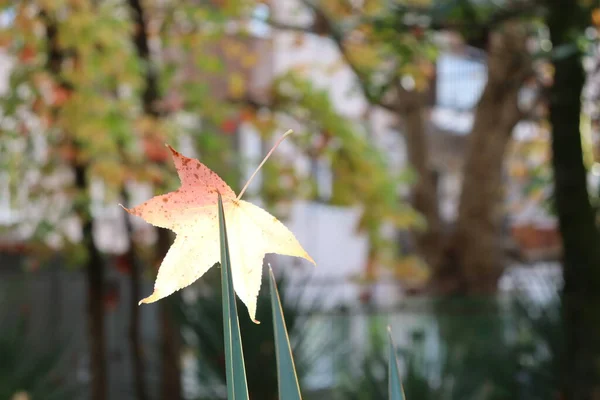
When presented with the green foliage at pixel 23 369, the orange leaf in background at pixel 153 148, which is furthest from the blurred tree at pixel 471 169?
the green foliage at pixel 23 369

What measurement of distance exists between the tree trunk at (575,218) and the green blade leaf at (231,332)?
281 cm

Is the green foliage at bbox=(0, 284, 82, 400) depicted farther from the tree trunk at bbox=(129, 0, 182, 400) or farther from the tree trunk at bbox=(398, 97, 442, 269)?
the tree trunk at bbox=(398, 97, 442, 269)

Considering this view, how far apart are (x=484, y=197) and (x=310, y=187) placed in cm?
247

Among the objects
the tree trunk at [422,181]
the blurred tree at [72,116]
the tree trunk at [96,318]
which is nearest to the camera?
the blurred tree at [72,116]

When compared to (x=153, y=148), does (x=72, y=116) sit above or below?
above

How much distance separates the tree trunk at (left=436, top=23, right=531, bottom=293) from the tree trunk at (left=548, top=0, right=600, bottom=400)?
4227 mm

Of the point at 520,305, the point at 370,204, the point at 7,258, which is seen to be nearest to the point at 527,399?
the point at 520,305

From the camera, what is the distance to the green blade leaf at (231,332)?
539 millimetres

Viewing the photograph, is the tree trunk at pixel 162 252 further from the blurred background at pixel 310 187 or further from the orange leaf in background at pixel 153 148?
the orange leaf in background at pixel 153 148

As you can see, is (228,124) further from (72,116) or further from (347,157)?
(72,116)

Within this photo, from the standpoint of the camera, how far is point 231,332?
56cm

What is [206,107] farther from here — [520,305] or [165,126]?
[520,305]

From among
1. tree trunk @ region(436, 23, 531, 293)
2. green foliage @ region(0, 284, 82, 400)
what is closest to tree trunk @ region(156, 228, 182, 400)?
green foliage @ region(0, 284, 82, 400)

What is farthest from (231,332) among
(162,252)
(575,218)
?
(162,252)
